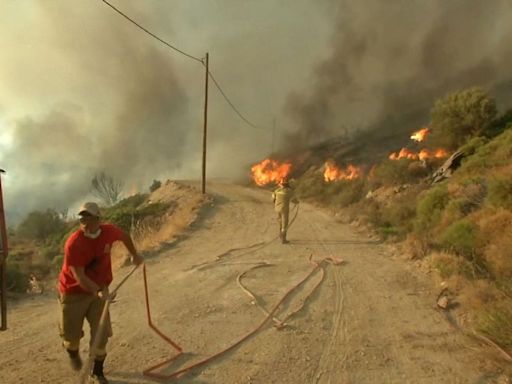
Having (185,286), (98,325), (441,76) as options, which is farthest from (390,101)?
(98,325)

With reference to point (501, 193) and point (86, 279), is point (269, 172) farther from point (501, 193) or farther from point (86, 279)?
point (86, 279)

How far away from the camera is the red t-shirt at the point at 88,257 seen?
451 cm

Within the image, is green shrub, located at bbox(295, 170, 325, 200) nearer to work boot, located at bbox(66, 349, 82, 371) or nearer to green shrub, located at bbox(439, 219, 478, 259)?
Result: green shrub, located at bbox(439, 219, 478, 259)

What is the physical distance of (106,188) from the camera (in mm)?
53031

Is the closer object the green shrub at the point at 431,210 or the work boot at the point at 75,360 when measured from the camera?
the work boot at the point at 75,360

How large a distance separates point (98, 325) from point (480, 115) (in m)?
28.3

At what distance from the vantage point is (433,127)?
30.3 m

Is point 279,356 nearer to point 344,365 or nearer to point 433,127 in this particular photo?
point 344,365

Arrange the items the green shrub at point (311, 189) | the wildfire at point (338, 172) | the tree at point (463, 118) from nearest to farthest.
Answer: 1. the green shrub at point (311, 189)
2. the tree at point (463, 118)
3. the wildfire at point (338, 172)

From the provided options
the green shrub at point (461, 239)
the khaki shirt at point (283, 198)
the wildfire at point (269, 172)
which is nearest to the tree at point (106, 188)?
the wildfire at point (269, 172)

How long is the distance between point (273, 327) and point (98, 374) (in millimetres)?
2511

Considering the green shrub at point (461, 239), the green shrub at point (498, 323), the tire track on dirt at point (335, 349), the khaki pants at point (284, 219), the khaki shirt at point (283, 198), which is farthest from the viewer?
the khaki shirt at point (283, 198)

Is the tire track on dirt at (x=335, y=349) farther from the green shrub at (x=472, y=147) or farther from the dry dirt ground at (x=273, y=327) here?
the green shrub at (x=472, y=147)

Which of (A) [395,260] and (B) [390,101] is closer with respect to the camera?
(A) [395,260]
